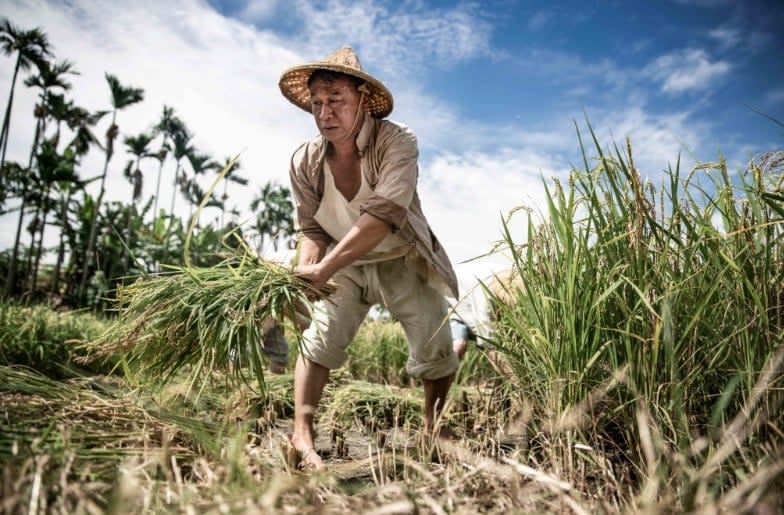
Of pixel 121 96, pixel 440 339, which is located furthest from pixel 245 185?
pixel 440 339

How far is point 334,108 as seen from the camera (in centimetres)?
193

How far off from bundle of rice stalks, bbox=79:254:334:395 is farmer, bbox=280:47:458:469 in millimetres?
389

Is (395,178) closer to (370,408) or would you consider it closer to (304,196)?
(304,196)

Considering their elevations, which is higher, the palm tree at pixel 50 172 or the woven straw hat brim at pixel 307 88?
the palm tree at pixel 50 172

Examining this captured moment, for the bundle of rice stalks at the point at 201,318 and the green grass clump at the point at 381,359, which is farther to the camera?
the green grass clump at the point at 381,359

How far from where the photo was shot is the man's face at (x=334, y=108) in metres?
→ 1.92

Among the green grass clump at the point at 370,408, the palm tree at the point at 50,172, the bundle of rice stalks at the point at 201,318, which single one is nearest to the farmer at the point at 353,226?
the bundle of rice stalks at the point at 201,318

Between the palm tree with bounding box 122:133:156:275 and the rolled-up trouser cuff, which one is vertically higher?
the palm tree with bounding box 122:133:156:275

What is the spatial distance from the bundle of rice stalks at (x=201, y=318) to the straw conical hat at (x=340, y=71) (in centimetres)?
87

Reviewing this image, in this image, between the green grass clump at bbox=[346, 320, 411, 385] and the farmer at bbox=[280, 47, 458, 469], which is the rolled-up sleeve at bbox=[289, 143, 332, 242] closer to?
the farmer at bbox=[280, 47, 458, 469]

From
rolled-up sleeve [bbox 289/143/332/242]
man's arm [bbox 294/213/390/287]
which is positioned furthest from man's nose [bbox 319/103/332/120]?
man's arm [bbox 294/213/390/287]

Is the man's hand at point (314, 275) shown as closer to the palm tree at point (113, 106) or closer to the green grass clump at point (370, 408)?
the green grass clump at point (370, 408)

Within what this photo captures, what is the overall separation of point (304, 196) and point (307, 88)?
544mm

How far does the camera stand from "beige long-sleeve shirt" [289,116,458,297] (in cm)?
180
